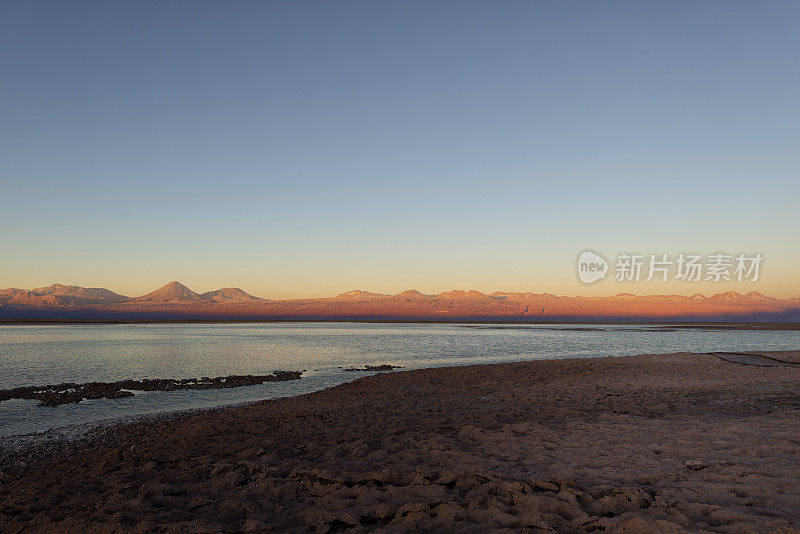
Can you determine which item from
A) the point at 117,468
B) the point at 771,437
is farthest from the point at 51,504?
the point at 771,437

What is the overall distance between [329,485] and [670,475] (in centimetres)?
561

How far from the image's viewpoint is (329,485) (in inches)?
293

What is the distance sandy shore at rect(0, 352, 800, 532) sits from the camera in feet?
19.6

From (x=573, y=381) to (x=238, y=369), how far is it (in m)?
24.8

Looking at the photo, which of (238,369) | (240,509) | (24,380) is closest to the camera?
(240,509)

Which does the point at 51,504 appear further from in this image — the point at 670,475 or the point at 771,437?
the point at 771,437

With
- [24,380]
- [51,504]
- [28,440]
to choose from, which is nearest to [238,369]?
[24,380]

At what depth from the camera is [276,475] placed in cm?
816

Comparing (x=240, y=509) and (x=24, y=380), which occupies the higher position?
(x=240, y=509)

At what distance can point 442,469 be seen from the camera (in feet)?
27.1

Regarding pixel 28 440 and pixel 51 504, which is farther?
pixel 28 440

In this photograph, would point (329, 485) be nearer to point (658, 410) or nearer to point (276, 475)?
point (276, 475)

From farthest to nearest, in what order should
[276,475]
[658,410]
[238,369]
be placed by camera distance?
[238,369] → [658,410] → [276,475]

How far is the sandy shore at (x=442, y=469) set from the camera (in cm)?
598
